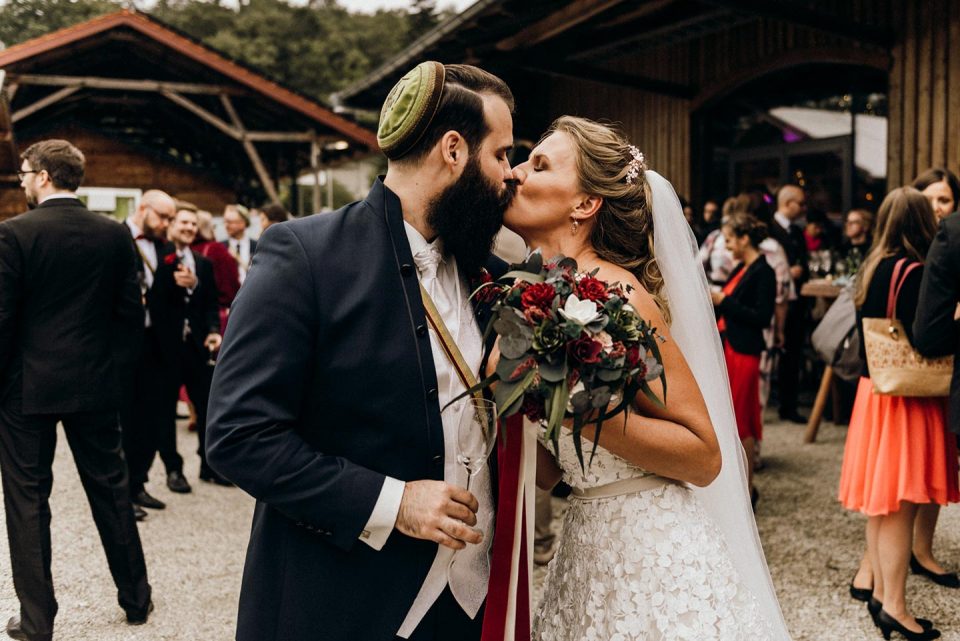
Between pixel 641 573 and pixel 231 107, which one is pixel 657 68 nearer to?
pixel 231 107

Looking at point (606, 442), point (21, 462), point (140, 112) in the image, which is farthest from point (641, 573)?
point (140, 112)

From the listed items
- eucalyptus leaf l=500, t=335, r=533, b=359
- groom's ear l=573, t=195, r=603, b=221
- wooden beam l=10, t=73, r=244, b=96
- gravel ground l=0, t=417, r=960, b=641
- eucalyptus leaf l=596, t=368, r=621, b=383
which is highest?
wooden beam l=10, t=73, r=244, b=96

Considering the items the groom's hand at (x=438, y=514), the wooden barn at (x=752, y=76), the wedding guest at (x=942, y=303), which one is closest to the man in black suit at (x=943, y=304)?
the wedding guest at (x=942, y=303)

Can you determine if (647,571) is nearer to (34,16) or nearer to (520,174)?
(520,174)

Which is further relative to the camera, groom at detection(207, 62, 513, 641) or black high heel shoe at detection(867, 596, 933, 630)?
black high heel shoe at detection(867, 596, 933, 630)

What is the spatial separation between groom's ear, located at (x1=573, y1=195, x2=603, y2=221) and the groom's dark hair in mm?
463

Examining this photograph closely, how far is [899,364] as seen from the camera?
13.6 feet

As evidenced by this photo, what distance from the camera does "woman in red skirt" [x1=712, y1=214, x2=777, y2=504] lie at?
5730 millimetres

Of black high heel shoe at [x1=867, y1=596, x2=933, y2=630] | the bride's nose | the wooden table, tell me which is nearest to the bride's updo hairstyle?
the bride's nose

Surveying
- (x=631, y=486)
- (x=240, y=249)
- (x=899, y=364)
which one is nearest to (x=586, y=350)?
(x=631, y=486)

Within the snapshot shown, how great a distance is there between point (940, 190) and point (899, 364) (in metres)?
1.57

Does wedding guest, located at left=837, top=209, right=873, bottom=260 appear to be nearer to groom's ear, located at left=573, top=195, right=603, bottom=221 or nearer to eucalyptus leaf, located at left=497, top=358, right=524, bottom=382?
groom's ear, located at left=573, top=195, right=603, bottom=221

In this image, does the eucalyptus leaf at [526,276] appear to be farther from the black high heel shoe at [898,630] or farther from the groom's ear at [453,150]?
the black high heel shoe at [898,630]

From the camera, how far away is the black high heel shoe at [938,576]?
4.64 meters
